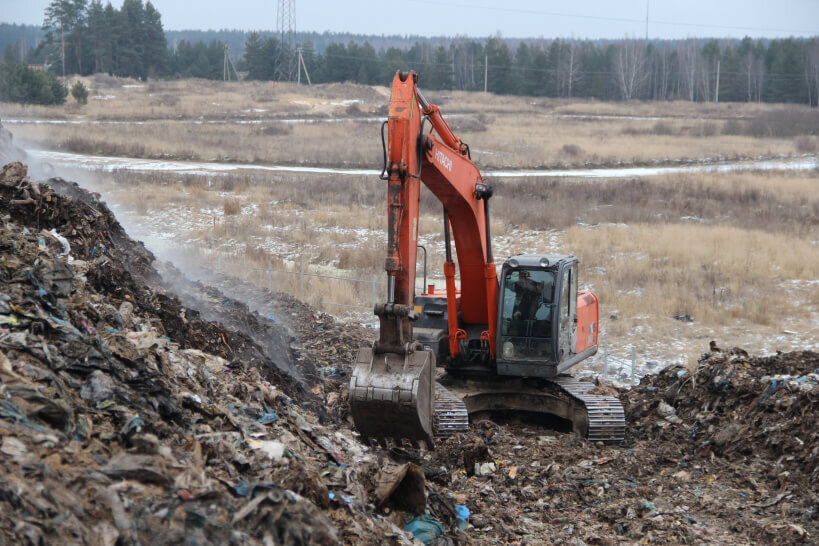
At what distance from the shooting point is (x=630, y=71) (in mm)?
104125

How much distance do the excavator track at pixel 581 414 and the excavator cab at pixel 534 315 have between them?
17.9 inches

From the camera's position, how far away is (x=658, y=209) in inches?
1148

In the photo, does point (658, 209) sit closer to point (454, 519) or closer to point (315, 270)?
point (315, 270)

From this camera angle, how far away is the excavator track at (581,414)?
973cm

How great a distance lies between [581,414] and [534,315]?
1382 millimetres

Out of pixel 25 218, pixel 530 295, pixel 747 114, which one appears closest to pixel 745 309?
pixel 530 295

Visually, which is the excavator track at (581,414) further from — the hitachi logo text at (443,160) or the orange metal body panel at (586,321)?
the hitachi logo text at (443,160)

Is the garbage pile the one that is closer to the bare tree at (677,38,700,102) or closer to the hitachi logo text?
the hitachi logo text

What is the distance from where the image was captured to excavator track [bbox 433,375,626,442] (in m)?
9.73

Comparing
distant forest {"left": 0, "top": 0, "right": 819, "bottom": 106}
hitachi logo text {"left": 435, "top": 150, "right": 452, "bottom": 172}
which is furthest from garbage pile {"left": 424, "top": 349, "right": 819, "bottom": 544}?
distant forest {"left": 0, "top": 0, "right": 819, "bottom": 106}

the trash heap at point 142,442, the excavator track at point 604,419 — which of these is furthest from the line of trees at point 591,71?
the trash heap at point 142,442

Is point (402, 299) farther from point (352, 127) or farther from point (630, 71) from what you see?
point (630, 71)

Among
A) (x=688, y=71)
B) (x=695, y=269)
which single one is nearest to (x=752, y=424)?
(x=695, y=269)

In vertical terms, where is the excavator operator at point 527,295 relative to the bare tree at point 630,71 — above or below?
below
